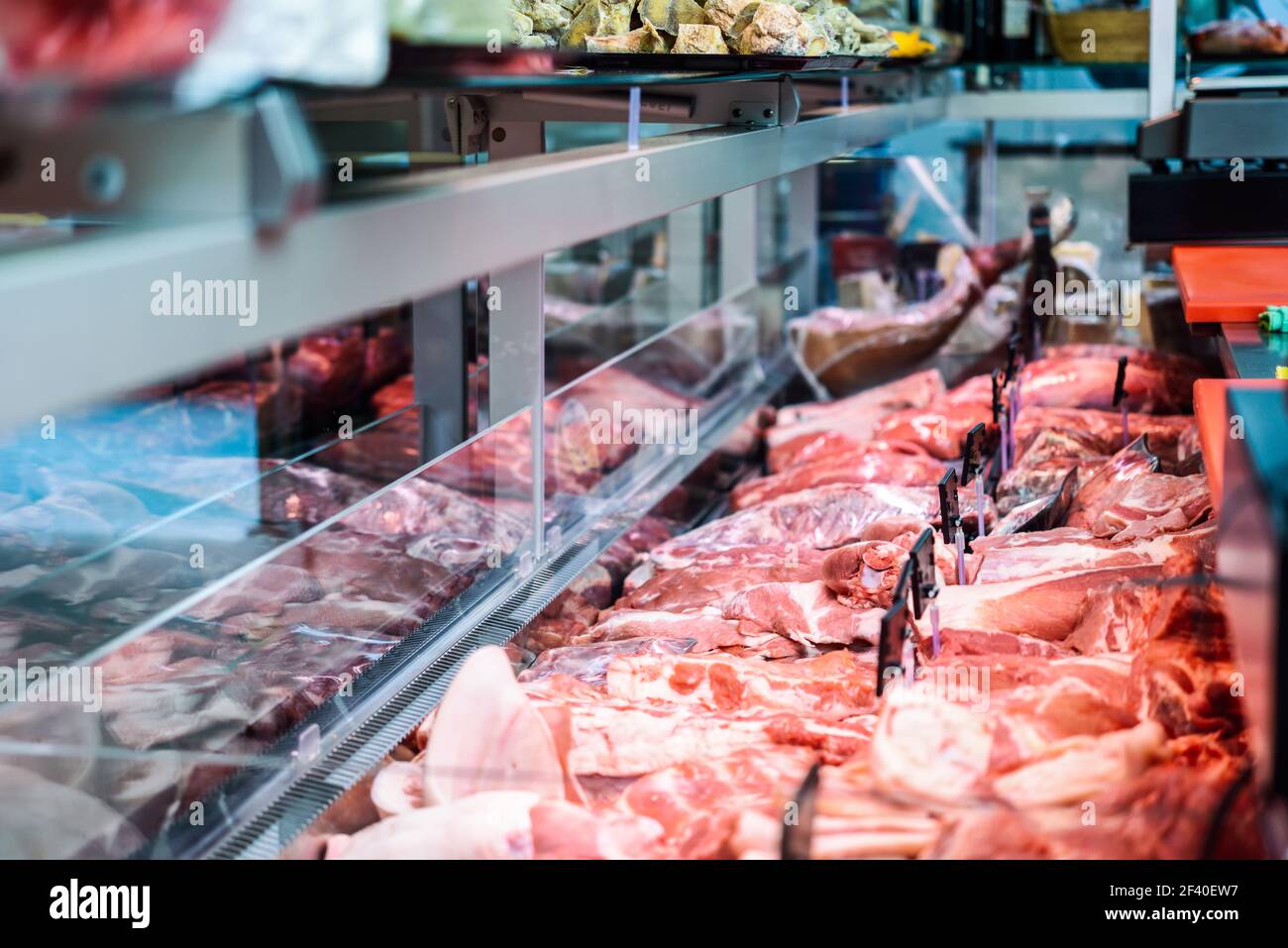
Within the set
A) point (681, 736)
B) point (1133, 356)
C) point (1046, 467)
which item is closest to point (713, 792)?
point (681, 736)

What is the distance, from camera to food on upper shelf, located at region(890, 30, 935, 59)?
4.20 m

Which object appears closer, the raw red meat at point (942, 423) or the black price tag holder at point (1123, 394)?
the black price tag holder at point (1123, 394)

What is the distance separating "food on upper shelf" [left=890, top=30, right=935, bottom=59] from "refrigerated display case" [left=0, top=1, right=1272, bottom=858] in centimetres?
7

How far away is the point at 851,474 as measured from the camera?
3732mm

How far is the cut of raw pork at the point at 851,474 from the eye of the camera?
3695 mm

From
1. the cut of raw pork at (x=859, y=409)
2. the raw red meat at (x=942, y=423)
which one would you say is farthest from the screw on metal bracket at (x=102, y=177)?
the cut of raw pork at (x=859, y=409)

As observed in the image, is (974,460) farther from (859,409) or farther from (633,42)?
(859,409)

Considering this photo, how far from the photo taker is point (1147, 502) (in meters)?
2.82

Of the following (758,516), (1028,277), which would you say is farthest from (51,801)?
(1028,277)

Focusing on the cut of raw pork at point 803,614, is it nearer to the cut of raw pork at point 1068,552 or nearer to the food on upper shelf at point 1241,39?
the cut of raw pork at point 1068,552

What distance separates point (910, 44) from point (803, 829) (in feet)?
11.1

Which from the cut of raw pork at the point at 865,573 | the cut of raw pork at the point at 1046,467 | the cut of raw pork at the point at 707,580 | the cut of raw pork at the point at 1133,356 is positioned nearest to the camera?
the cut of raw pork at the point at 865,573

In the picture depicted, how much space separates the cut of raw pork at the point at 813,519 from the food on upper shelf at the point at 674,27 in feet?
3.41
